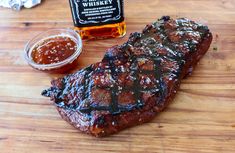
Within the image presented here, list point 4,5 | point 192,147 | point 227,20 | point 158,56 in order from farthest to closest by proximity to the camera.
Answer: point 4,5, point 227,20, point 158,56, point 192,147

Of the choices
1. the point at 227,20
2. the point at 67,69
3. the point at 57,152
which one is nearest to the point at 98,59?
the point at 67,69

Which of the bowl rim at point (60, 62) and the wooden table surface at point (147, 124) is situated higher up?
the bowl rim at point (60, 62)

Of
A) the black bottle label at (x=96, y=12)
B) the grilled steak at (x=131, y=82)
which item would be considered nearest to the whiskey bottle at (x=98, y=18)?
the black bottle label at (x=96, y=12)

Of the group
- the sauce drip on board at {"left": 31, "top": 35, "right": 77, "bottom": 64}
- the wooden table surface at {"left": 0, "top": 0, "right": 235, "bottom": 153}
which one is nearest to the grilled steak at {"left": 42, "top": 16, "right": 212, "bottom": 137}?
the wooden table surface at {"left": 0, "top": 0, "right": 235, "bottom": 153}

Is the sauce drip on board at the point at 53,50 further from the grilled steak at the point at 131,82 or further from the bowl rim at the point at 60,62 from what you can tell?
the grilled steak at the point at 131,82

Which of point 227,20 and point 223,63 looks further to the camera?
point 227,20

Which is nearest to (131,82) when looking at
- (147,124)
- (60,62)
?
(147,124)

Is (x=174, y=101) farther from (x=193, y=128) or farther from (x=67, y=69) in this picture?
(x=67, y=69)

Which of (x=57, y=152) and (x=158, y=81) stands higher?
(x=158, y=81)
